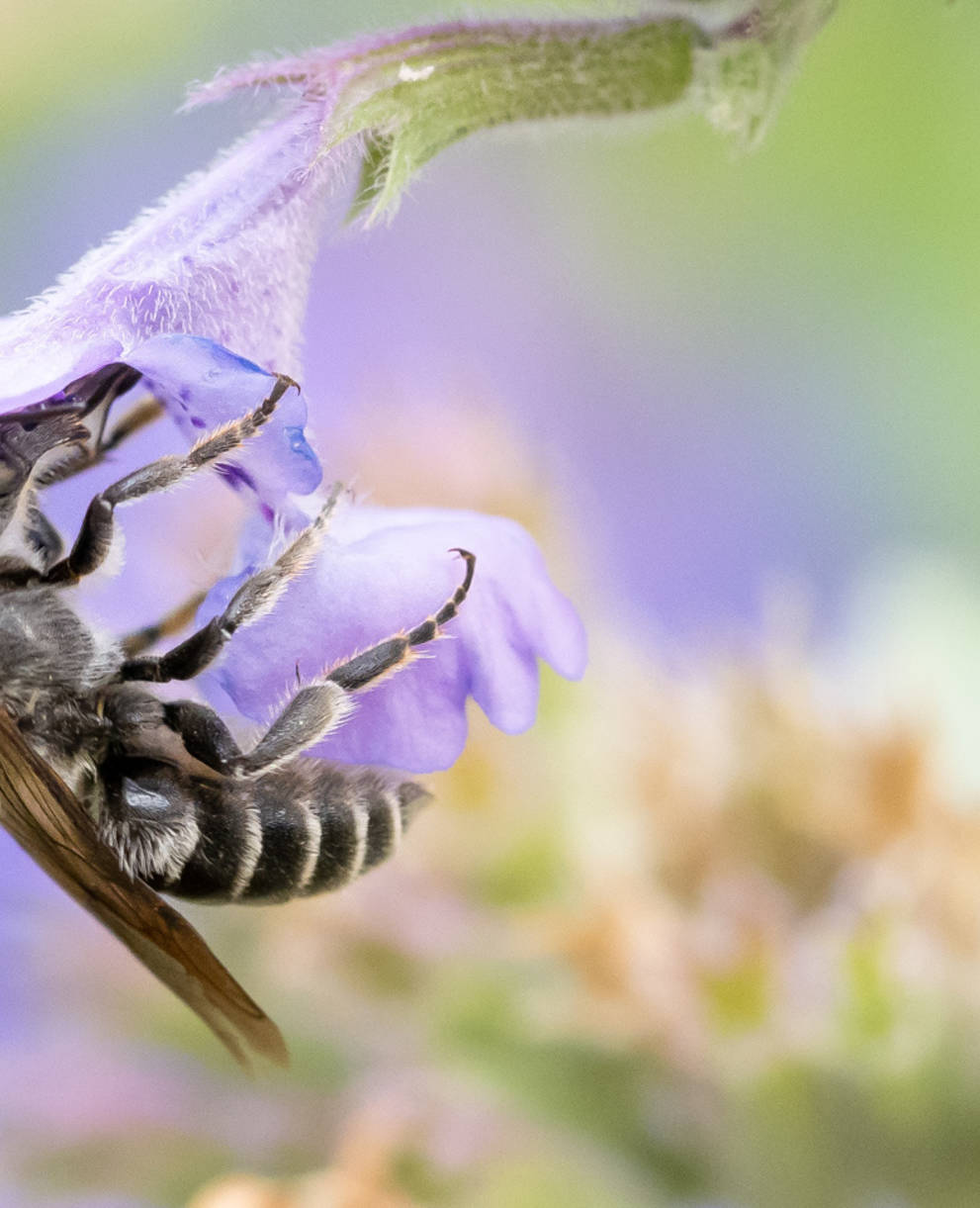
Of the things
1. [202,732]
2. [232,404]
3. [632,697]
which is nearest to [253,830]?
[202,732]

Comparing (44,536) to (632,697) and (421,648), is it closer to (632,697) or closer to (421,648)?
(421,648)

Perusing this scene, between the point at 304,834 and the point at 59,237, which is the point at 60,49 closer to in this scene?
the point at 59,237

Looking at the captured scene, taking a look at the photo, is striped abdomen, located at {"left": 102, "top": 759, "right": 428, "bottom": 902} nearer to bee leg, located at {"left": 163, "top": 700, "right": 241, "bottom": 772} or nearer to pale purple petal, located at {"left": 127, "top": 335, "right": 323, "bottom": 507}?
bee leg, located at {"left": 163, "top": 700, "right": 241, "bottom": 772}

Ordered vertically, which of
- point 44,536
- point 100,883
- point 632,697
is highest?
point 632,697

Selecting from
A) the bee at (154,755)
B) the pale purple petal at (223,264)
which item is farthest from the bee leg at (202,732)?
the pale purple petal at (223,264)

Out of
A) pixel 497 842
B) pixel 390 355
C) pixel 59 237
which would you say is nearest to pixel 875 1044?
pixel 497 842

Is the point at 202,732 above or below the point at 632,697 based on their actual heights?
below

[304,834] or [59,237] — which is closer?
[304,834]
